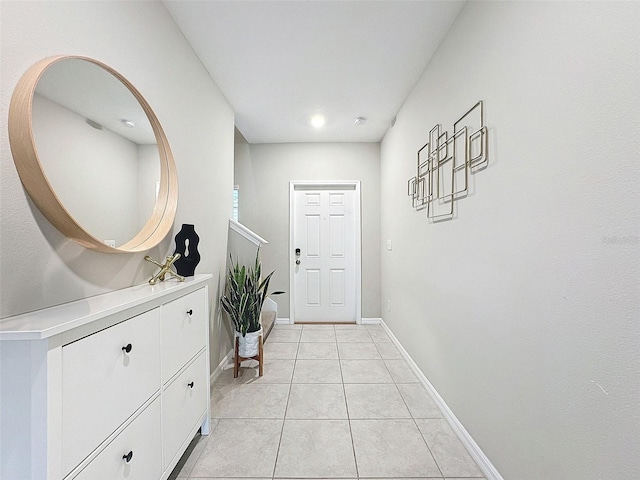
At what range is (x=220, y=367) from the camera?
8.22 ft

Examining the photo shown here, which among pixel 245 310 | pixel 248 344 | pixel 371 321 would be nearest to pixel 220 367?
Result: pixel 248 344

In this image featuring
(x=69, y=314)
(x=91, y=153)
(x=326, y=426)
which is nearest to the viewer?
(x=69, y=314)

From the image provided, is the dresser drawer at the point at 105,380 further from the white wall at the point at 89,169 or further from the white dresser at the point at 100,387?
the white wall at the point at 89,169

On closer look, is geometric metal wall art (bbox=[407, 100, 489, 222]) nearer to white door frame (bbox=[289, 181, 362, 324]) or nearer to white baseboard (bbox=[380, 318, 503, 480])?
white baseboard (bbox=[380, 318, 503, 480])

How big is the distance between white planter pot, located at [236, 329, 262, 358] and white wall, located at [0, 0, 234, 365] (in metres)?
0.21

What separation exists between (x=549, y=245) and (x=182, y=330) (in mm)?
1564

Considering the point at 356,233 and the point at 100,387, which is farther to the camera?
the point at 356,233

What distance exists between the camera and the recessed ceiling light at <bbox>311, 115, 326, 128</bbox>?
315cm

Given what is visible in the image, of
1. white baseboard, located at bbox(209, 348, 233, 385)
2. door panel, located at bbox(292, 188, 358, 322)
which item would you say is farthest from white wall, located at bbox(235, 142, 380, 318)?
white baseboard, located at bbox(209, 348, 233, 385)

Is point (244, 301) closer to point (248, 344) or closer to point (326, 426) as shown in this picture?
point (248, 344)

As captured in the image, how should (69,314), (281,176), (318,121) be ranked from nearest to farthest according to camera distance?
(69,314)
(318,121)
(281,176)

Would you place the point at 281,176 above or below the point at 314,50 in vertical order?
below

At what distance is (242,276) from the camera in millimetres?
2516

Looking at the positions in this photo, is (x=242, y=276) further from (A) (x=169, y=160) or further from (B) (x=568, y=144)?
(B) (x=568, y=144)
